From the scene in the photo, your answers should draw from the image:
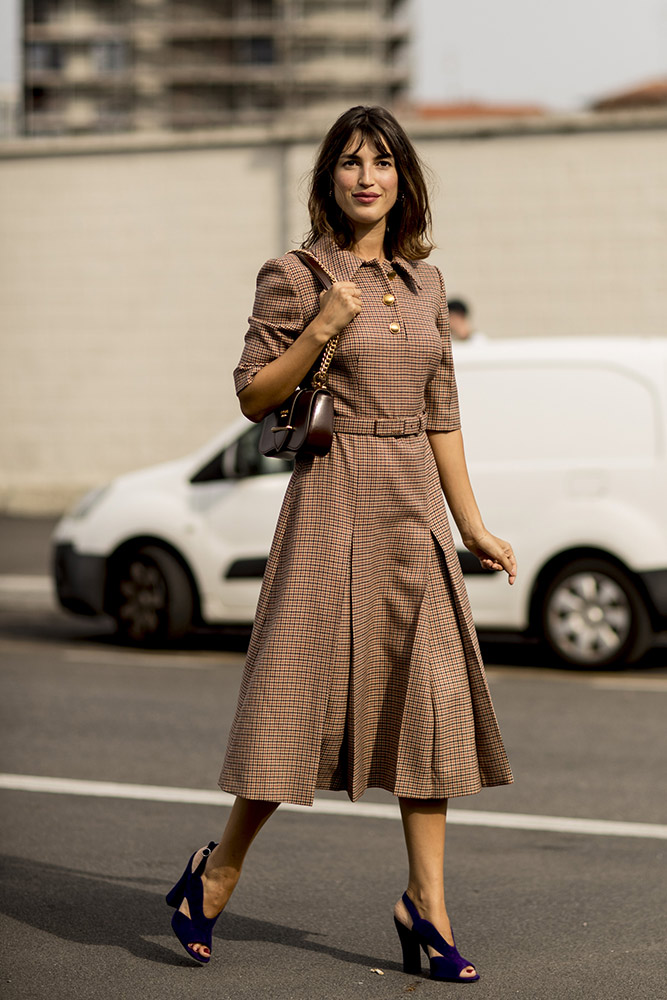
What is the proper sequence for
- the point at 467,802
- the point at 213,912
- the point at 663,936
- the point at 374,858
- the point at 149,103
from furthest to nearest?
the point at 149,103
the point at 467,802
the point at 374,858
the point at 663,936
the point at 213,912

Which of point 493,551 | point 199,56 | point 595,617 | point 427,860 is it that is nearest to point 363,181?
point 493,551

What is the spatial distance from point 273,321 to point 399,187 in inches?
18.1

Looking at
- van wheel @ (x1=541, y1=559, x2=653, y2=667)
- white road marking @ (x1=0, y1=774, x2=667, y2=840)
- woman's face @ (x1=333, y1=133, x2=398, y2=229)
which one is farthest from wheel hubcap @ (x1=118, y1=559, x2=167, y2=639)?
woman's face @ (x1=333, y1=133, x2=398, y2=229)

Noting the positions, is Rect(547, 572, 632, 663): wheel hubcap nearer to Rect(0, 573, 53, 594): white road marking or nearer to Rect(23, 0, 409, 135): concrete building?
Rect(0, 573, 53, 594): white road marking

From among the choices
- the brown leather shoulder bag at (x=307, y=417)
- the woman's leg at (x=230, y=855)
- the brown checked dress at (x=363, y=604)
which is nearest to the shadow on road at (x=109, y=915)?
the woman's leg at (x=230, y=855)

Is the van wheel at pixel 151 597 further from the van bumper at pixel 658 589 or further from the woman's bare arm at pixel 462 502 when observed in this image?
the woman's bare arm at pixel 462 502

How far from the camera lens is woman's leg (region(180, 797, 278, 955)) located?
3625mm

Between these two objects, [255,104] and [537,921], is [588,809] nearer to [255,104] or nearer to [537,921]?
[537,921]

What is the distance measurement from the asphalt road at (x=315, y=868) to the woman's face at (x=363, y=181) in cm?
184

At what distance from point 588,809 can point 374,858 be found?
3.46ft

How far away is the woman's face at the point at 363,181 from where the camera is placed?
3.60 metres

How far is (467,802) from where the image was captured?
5.80 m

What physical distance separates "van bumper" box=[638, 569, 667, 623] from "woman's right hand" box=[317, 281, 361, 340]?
5.49 metres

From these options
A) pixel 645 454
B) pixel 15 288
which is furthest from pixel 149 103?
pixel 645 454
